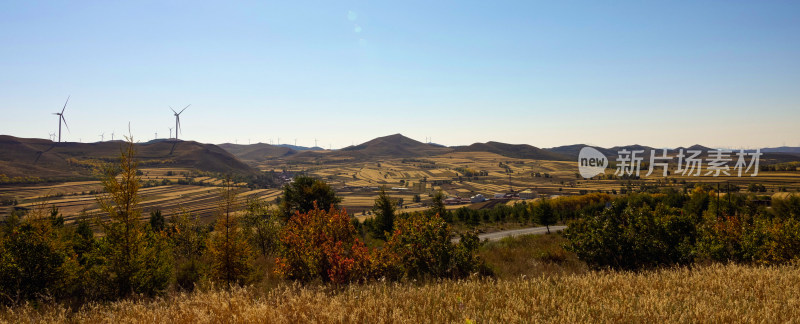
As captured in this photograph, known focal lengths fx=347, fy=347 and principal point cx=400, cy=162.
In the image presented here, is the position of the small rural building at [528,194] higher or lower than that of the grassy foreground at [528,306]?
lower

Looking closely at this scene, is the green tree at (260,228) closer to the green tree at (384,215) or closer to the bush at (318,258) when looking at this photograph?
the green tree at (384,215)

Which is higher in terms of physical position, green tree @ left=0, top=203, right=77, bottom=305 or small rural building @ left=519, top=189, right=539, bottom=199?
green tree @ left=0, top=203, right=77, bottom=305

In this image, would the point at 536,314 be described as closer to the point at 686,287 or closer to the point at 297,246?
the point at 686,287

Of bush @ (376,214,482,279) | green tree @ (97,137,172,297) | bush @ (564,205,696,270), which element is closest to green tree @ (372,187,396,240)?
bush @ (564,205,696,270)

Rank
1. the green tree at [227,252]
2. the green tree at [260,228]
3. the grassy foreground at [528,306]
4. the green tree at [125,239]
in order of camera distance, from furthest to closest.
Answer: the green tree at [260,228] → the green tree at [227,252] → the green tree at [125,239] → the grassy foreground at [528,306]

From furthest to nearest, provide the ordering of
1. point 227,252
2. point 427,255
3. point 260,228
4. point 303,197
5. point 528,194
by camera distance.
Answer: point 528,194 < point 303,197 < point 260,228 < point 227,252 < point 427,255

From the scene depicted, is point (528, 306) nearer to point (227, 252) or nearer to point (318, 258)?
point (318, 258)

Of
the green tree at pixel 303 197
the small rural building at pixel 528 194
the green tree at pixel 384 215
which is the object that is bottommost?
the small rural building at pixel 528 194

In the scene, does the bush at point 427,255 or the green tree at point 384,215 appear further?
the green tree at point 384,215

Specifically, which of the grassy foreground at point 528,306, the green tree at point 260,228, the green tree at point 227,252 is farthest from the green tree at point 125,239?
the green tree at point 260,228

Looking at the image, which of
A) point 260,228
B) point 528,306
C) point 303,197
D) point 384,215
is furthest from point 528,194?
point 528,306

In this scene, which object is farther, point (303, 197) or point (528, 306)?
point (303, 197)

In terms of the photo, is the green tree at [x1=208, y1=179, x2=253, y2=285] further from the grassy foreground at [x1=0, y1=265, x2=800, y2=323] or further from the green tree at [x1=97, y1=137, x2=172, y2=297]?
the grassy foreground at [x1=0, y1=265, x2=800, y2=323]

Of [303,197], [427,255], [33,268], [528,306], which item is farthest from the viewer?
[303,197]
